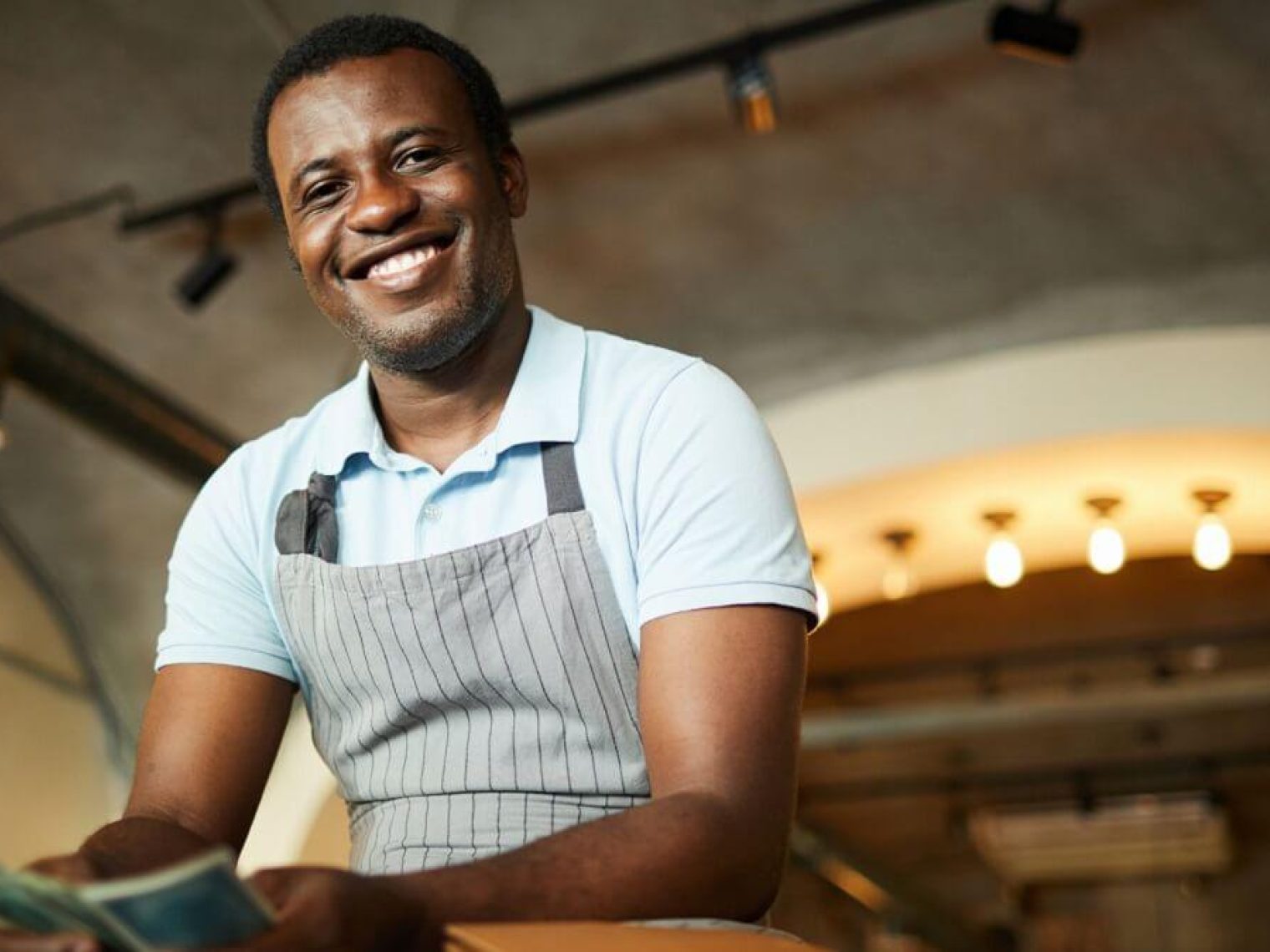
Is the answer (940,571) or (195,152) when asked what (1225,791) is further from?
(195,152)

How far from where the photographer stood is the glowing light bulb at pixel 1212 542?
5.71 meters

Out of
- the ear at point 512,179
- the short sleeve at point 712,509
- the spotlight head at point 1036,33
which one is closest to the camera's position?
the short sleeve at point 712,509

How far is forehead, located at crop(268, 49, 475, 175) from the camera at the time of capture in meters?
1.60

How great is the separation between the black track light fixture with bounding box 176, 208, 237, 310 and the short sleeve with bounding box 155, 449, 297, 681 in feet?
12.7

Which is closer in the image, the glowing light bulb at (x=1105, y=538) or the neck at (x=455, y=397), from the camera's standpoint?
the neck at (x=455, y=397)

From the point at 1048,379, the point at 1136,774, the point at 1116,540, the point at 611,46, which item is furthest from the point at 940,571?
the point at 1136,774

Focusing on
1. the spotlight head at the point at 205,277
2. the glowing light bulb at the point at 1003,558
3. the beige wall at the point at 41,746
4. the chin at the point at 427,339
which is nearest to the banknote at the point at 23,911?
the chin at the point at 427,339

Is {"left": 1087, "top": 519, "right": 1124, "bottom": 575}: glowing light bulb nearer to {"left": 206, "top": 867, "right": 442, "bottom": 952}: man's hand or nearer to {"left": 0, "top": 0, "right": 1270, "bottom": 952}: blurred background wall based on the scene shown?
{"left": 0, "top": 0, "right": 1270, "bottom": 952}: blurred background wall

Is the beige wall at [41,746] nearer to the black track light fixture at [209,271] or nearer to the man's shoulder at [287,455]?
the black track light fixture at [209,271]

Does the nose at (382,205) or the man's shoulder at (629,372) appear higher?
the nose at (382,205)

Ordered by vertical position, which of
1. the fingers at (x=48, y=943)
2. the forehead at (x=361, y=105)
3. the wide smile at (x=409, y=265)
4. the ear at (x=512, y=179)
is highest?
the forehead at (x=361, y=105)

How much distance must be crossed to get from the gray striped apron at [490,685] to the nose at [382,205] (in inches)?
10.1

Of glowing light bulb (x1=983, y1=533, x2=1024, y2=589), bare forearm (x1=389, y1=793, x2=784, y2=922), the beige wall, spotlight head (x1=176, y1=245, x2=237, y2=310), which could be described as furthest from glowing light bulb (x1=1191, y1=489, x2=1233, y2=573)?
bare forearm (x1=389, y1=793, x2=784, y2=922)

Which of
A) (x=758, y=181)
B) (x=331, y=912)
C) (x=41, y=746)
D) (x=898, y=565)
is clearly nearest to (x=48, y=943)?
(x=331, y=912)
